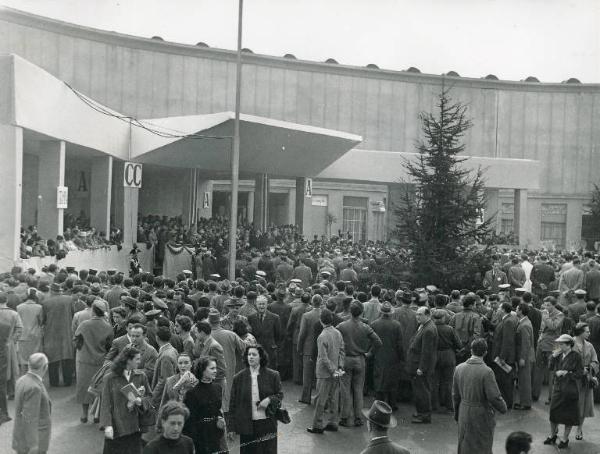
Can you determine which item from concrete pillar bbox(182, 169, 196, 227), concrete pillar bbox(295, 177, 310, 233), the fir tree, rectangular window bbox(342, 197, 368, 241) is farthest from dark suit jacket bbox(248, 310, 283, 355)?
rectangular window bbox(342, 197, 368, 241)

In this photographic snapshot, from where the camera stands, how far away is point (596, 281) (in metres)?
16.6

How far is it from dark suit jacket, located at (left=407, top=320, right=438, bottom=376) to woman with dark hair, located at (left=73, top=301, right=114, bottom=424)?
4.46 metres

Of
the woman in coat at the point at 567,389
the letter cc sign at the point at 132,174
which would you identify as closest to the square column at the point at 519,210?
the letter cc sign at the point at 132,174

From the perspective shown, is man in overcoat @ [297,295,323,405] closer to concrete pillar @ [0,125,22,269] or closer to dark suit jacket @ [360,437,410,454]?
dark suit jacket @ [360,437,410,454]

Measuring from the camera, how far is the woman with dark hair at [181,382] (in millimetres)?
6668

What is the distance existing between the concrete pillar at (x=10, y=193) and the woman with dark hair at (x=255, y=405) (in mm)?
10841

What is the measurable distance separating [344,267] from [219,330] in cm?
1154

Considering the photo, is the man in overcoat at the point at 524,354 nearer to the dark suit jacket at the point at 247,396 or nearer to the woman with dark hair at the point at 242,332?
the woman with dark hair at the point at 242,332

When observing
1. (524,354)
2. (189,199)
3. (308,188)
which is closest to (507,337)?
(524,354)

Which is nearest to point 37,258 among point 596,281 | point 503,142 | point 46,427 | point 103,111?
point 103,111

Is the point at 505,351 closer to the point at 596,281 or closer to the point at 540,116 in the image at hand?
the point at 596,281

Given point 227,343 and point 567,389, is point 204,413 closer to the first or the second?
point 227,343

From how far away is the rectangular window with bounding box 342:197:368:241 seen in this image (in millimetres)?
50375

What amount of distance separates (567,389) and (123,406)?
19.0 ft
